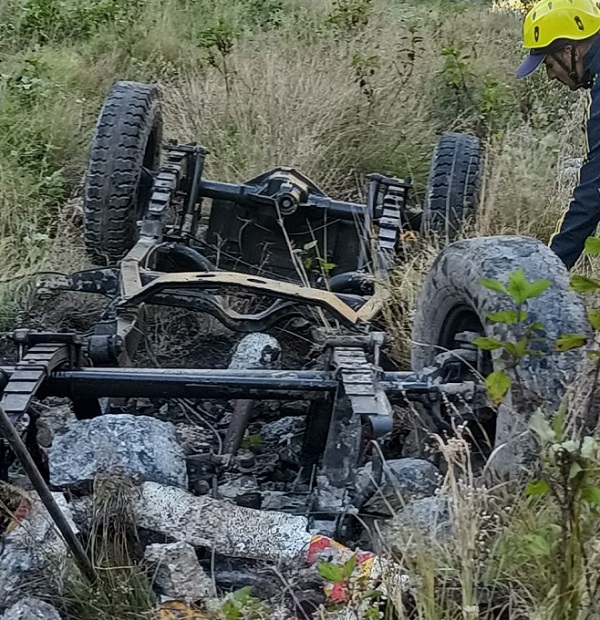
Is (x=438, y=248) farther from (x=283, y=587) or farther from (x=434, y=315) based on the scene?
(x=283, y=587)

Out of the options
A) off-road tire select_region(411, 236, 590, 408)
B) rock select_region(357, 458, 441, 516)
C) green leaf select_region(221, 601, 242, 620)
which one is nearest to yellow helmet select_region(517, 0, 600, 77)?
off-road tire select_region(411, 236, 590, 408)

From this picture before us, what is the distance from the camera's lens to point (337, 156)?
270 inches

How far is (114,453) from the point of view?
3.04 meters

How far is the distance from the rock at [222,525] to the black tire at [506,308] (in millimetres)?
657

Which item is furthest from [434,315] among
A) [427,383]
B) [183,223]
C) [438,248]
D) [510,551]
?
[183,223]

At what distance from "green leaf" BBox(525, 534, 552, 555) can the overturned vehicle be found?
0.43 m

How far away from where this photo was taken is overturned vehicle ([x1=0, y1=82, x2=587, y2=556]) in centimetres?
318

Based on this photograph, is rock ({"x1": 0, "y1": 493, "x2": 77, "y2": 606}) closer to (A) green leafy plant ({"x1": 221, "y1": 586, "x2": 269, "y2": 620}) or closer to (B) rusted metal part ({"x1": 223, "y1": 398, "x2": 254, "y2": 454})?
(A) green leafy plant ({"x1": 221, "y1": 586, "x2": 269, "y2": 620})

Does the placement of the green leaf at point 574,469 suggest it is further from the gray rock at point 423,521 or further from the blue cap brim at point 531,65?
the blue cap brim at point 531,65

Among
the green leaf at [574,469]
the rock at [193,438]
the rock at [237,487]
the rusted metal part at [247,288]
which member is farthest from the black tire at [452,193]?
the green leaf at [574,469]

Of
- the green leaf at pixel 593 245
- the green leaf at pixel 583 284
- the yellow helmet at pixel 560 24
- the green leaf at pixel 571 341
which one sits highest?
the yellow helmet at pixel 560 24

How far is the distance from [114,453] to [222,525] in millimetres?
402

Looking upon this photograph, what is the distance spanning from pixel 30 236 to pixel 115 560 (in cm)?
349

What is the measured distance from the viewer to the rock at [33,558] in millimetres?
2738
